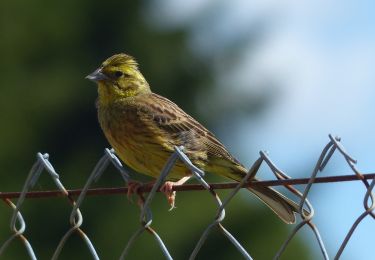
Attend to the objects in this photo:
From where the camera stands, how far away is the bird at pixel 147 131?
7.30m

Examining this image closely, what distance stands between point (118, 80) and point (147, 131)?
1.95ft

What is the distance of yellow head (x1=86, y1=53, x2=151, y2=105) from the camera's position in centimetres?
788

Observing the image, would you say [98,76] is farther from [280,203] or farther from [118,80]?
[280,203]

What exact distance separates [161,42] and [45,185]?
6507 mm

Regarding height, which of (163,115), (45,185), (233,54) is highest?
(163,115)

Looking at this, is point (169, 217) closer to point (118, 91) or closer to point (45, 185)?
point (45, 185)

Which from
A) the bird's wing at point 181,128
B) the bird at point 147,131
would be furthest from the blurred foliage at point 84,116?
the bird's wing at point 181,128

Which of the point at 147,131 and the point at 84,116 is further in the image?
the point at 84,116

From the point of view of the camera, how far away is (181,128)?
7750 millimetres

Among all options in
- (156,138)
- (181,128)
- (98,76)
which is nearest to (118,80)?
(98,76)

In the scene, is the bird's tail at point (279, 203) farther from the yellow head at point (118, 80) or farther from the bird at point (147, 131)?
the yellow head at point (118, 80)

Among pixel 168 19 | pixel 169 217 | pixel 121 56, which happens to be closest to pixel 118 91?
pixel 121 56

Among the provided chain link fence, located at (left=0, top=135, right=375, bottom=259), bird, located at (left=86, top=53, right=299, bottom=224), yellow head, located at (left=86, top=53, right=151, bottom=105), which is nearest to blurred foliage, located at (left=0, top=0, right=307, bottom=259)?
yellow head, located at (left=86, top=53, right=151, bottom=105)

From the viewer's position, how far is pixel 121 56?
812 cm
